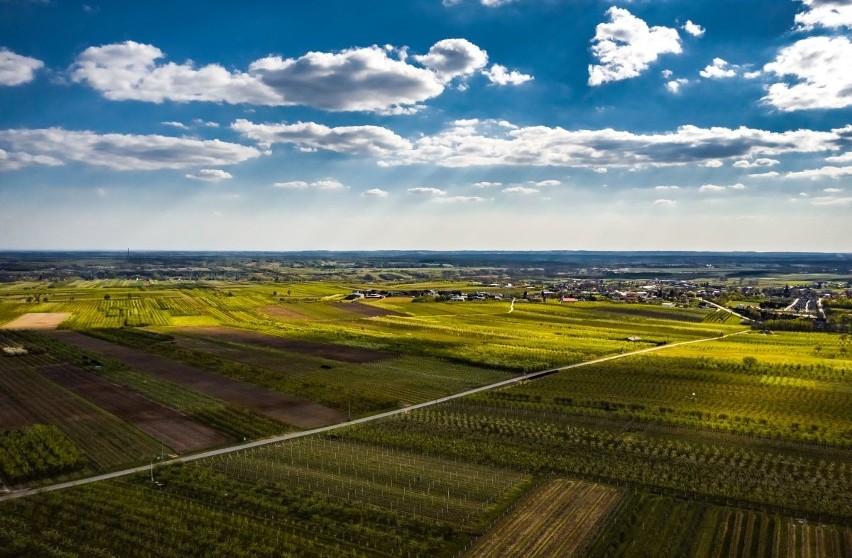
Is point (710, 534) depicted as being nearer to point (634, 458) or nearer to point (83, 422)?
point (634, 458)

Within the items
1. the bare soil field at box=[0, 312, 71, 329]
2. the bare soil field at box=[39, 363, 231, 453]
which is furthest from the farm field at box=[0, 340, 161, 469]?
the bare soil field at box=[0, 312, 71, 329]

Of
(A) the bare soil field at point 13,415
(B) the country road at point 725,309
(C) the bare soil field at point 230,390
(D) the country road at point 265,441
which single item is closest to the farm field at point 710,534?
(D) the country road at point 265,441

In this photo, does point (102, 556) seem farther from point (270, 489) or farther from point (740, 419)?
point (740, 419)

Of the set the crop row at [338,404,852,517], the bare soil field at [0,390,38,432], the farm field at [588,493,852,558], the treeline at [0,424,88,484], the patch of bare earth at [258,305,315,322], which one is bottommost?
the farm field at [588,493,852,558]

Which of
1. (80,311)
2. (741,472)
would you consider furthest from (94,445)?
(80,311)

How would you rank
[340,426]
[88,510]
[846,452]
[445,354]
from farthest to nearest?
[445,354], [340,426], [846,452], [88,510]

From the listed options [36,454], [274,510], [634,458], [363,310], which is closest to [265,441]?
[274,510]

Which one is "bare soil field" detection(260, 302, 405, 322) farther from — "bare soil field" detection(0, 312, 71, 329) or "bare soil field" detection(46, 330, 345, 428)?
"bare soil field" detection(46, 330, 345, 428)
